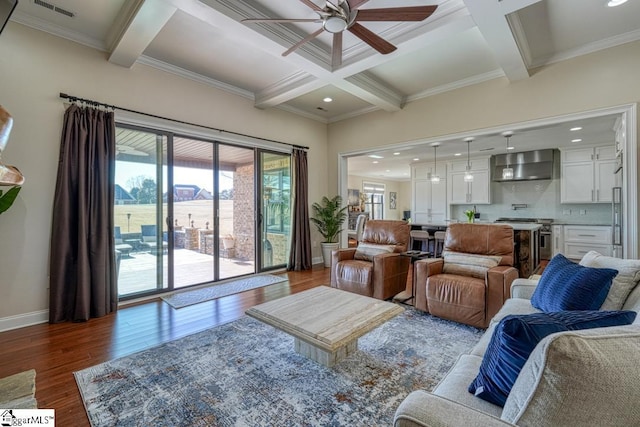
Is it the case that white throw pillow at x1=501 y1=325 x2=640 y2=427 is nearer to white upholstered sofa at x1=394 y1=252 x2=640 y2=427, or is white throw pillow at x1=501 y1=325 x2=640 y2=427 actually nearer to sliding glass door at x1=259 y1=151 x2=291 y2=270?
white upholstered sofa at x1=394 y1=252 x2=640 y2=427

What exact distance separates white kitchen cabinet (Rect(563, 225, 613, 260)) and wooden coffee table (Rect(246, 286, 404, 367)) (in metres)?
6.73

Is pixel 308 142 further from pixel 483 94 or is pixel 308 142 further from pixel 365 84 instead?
pixel 483 94

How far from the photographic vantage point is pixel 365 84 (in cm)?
419

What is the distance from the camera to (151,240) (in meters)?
3.93

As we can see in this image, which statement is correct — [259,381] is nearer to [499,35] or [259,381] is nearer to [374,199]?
[499,35]

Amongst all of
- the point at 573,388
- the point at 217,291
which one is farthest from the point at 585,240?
the point at 573,388

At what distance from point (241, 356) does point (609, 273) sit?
250 cm

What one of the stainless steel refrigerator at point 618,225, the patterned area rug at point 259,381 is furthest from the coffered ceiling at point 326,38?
the patterned area rug at point 259,381

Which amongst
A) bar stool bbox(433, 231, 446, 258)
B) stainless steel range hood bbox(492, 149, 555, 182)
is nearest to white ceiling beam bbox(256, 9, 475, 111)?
bar stool bbox(433, 231, 446, 258)

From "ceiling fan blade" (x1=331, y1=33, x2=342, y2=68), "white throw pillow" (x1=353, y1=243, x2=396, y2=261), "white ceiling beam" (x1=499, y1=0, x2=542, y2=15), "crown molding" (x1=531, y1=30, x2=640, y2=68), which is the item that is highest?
"crown molding" (x1=531, y1=30, x2=640, y2=68)

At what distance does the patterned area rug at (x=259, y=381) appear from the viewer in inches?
67.2

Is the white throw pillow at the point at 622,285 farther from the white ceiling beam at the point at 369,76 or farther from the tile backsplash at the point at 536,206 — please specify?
the tile backsplash at the point at 536,206

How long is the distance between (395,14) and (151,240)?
12.4 feet

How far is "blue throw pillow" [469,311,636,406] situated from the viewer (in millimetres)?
978
